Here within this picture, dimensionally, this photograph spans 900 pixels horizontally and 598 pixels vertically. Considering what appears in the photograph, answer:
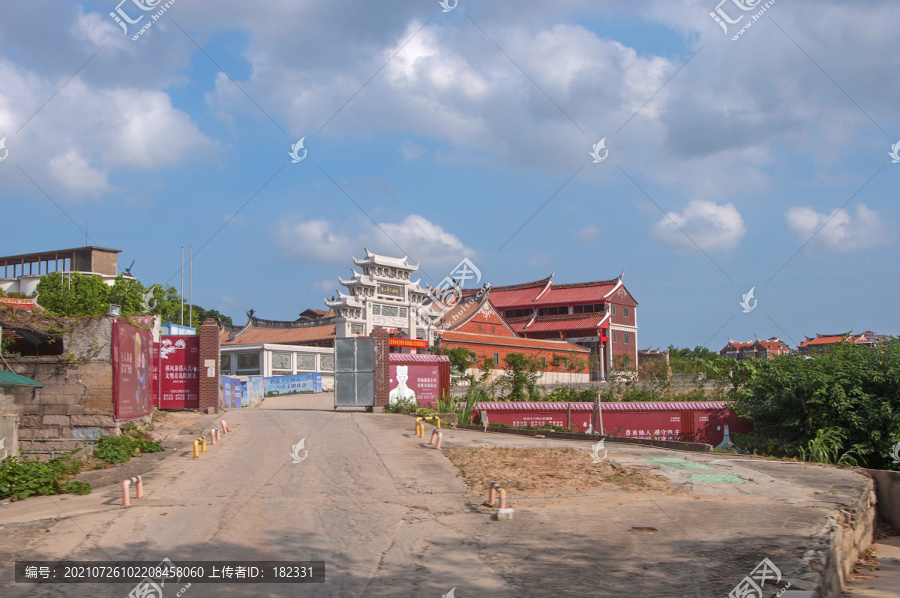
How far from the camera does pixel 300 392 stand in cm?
4303

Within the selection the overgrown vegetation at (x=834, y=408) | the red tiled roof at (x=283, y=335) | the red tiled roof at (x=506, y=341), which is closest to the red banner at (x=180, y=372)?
the overgrown vegetation at (x=834, y=408)

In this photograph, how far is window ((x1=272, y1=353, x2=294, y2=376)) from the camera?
44919mm

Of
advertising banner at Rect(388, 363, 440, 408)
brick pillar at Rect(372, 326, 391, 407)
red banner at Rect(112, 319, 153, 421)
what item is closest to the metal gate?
brick pillar at Rect(372, 326, 391, 407)

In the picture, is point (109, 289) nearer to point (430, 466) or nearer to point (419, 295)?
point (419, 295)

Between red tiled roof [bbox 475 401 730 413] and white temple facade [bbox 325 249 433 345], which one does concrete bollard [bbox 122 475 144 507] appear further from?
white temple facade [bbox 325 249 433 345]

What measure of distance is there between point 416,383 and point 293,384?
65.5 feet

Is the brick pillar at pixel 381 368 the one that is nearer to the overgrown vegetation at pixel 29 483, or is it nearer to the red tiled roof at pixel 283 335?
the overgrown vegetation at pixel 29 483

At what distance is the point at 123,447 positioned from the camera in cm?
1386

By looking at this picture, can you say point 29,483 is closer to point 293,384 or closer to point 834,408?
point 834,408

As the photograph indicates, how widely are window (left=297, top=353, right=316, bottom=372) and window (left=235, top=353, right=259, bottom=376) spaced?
9.12 feet

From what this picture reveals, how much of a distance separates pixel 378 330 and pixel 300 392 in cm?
2104

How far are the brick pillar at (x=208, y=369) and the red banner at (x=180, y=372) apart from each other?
0.22 metres

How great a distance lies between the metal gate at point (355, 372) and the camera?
23.8 meters

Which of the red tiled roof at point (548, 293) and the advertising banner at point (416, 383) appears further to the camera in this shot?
the red tiled roof at point (548, 293)
